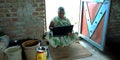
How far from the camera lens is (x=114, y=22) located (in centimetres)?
352

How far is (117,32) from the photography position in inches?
144

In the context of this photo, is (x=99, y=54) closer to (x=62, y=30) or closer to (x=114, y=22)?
(x=62, y=30)

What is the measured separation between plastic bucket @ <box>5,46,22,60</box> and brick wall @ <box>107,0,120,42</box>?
2.31m

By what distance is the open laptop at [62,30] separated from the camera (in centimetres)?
273

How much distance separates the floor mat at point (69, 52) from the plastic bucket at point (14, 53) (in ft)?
2.17

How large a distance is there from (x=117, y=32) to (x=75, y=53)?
1.51 metres

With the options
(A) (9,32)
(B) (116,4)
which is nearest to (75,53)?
(A) (9,32)

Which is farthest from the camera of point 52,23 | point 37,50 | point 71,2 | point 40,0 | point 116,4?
point 71,2

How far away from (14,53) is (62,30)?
3.40 feet

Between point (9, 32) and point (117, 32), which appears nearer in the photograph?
point (9, 32)

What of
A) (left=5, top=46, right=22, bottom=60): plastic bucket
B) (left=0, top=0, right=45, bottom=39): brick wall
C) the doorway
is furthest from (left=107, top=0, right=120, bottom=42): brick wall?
(left=5, top=46, right=22, bottom=60): plastic bucket

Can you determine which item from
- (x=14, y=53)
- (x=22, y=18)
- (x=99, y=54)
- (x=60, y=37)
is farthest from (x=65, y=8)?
(x=14, y=53)

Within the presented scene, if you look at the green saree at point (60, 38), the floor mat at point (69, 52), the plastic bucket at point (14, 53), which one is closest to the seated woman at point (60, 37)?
the green saree at point (60, 38)

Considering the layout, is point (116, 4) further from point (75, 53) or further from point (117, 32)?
point (75, 53)
